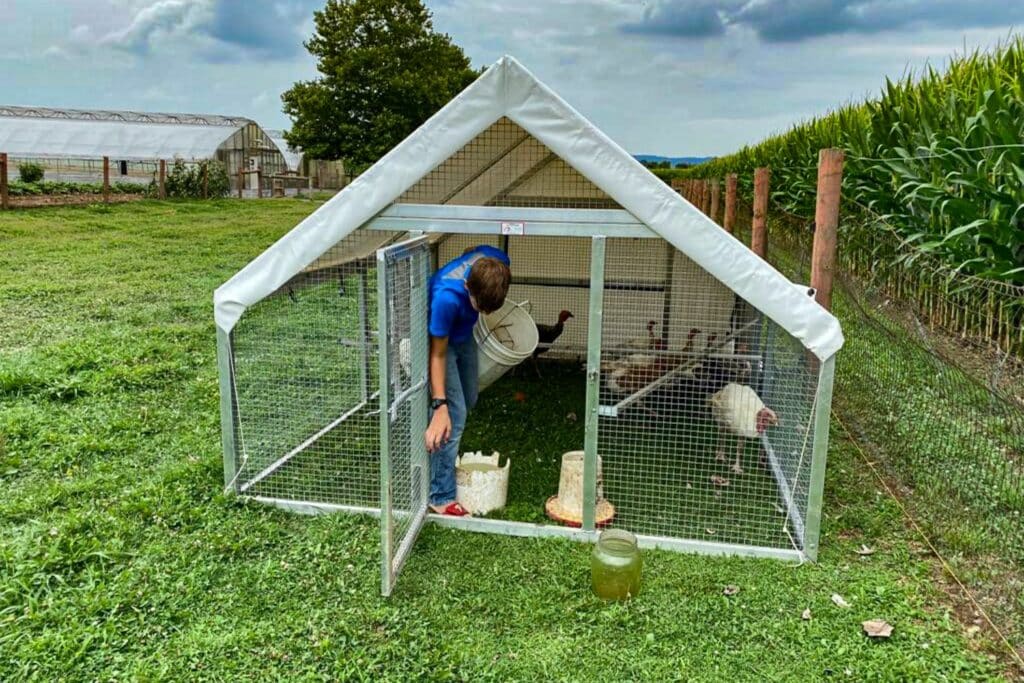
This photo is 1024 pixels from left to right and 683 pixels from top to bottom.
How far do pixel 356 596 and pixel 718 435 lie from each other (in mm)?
2374

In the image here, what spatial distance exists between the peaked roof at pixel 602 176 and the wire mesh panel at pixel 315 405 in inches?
30.1

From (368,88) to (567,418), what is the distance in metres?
28.7

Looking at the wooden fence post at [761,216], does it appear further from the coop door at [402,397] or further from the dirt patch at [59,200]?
the dirt patch at [59,200]

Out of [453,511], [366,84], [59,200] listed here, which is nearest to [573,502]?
[453,511]

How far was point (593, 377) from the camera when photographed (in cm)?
366

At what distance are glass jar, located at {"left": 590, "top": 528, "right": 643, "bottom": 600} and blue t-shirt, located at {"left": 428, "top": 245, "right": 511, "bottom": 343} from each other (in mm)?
1258

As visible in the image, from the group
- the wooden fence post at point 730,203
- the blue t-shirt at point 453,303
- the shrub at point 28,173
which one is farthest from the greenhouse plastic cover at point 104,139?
the blue t-shirt at point 453,303

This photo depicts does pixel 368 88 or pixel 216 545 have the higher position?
pixel 368 88

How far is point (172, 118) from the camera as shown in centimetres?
3134

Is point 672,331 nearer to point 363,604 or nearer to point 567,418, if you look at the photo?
point 567,418

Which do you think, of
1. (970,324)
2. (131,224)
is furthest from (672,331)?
(131,224)

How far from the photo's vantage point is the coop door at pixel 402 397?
3.11 meters

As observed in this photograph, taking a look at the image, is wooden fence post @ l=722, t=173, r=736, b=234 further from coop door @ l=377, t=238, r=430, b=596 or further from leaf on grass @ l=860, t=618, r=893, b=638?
leaf on grass @ l=860, t=618, r=893, b=638

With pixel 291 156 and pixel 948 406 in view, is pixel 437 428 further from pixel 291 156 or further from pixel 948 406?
pixel 291 156
